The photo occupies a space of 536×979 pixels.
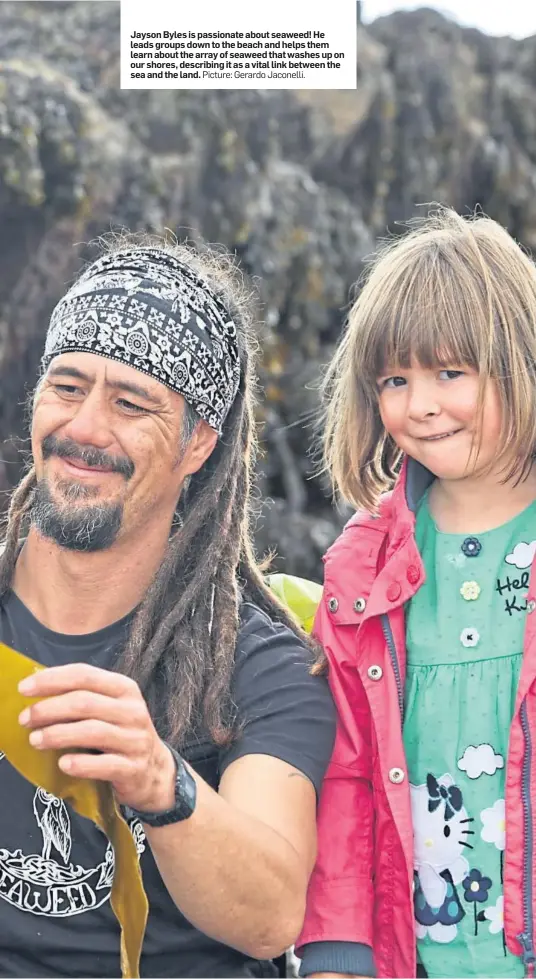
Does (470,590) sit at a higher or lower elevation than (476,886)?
higher

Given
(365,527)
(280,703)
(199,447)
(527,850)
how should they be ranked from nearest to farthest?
(527,850), (280,703), (365,527), (199,447)

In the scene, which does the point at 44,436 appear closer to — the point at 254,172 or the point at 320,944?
the point at 320,944

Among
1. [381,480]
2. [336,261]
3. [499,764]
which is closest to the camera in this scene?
[499,764]

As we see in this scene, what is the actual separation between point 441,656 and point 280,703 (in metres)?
0.31

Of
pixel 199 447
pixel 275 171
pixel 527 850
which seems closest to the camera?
pixel 527 850

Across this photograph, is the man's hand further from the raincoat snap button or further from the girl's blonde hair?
the girl's blonde hair

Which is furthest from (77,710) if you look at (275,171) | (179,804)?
(275,171)

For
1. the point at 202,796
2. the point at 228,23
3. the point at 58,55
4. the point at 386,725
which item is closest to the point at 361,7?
the point at 58,55

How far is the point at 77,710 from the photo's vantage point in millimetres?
1495

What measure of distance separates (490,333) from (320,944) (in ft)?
3.82

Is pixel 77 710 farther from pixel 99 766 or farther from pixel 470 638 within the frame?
pixel 470 638

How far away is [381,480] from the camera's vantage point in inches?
97.0

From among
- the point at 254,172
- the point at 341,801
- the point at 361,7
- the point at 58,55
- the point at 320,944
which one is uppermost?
the point at 361,7

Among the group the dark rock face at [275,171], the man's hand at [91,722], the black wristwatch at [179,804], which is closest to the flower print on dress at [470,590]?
the black wristwatch at [179,804]
